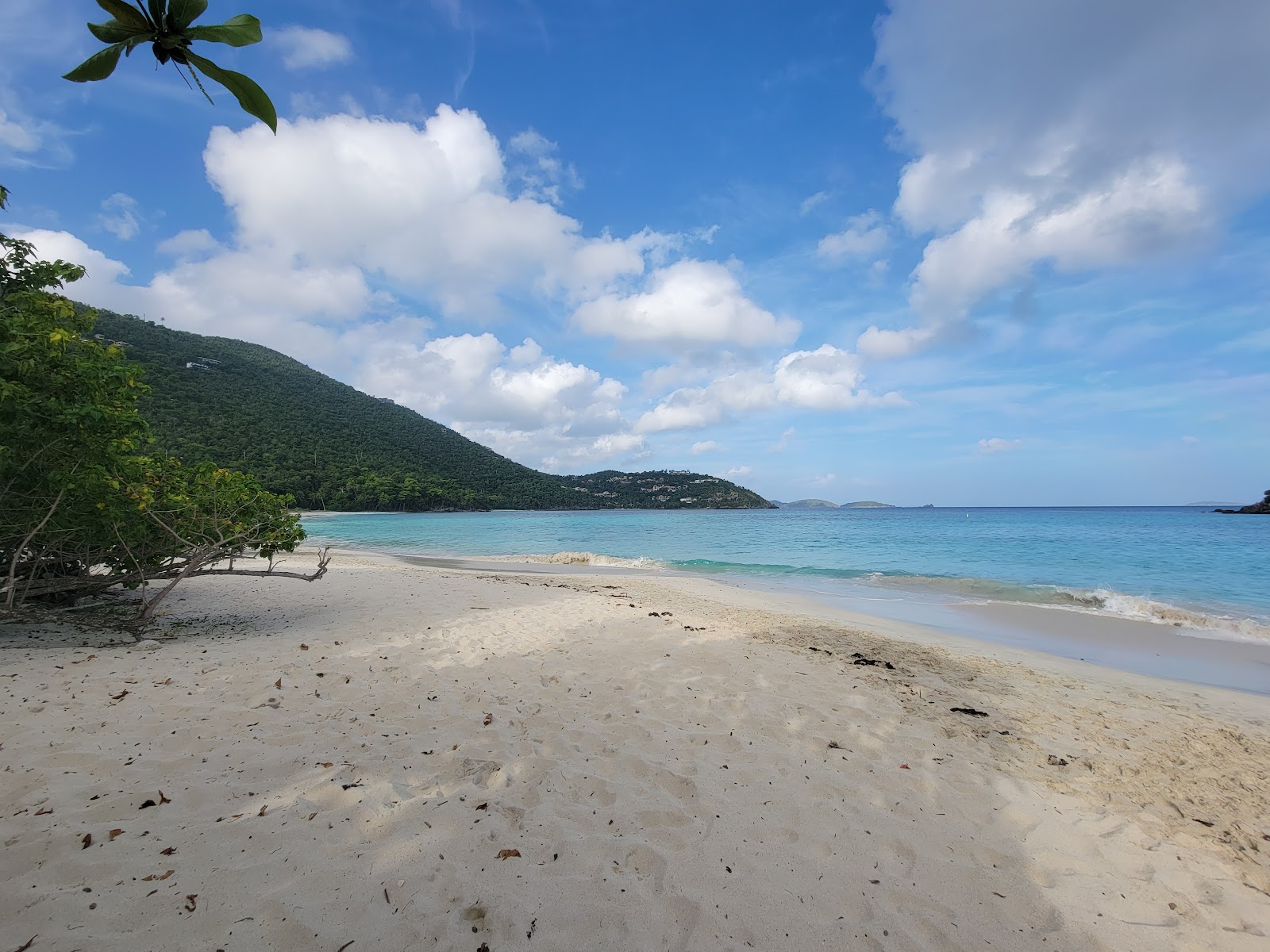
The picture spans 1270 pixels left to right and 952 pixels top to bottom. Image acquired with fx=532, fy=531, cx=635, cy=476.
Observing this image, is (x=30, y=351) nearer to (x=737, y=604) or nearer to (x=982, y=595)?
(x=737, y=604)

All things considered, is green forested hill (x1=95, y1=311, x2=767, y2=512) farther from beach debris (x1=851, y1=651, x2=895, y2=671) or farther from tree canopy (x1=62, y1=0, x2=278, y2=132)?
tree canopy (x1=62, y1=0, x2=278, y2=132)

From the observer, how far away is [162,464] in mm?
7523

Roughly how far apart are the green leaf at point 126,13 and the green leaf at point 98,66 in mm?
61

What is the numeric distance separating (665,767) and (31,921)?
10.6 ft

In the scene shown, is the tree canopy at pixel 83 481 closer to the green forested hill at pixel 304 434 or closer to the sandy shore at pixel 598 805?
the sandy shore at pixel 598 805

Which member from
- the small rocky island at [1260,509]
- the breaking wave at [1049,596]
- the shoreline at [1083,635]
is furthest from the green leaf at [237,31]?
the small rocky island at [1260,509]

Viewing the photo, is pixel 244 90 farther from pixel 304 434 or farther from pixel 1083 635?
pixel 304 434

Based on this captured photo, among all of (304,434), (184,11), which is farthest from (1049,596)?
(304,434)

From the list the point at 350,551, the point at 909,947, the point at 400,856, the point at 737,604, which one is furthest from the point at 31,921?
the point at 350,551

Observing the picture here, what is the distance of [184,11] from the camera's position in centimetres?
118

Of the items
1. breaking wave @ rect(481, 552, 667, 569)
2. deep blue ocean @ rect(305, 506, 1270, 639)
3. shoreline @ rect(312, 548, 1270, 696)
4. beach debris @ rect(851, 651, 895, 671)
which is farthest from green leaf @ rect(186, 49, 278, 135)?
breaking wave @ rect(481, 552, 667, 569)

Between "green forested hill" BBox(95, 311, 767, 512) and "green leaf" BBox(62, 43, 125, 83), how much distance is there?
45.2m

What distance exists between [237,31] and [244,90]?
5.1 inches

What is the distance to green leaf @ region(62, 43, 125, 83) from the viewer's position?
1.26 meters
